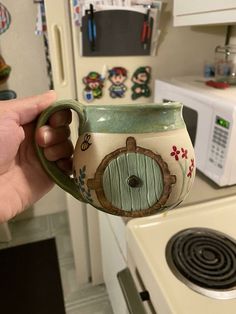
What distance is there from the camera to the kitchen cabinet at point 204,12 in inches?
29.5

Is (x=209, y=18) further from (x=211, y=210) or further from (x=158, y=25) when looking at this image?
(x=211, y=210)

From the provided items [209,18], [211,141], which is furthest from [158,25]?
[211,141]

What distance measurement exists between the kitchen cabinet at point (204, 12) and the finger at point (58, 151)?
59cm

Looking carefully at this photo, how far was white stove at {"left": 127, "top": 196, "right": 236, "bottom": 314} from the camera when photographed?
525 millimetres

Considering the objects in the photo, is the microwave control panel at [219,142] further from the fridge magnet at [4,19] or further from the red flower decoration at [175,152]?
the fridge magnet at [4,19]

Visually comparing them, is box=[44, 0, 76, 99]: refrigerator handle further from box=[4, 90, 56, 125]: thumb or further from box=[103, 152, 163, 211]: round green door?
box=[103, 152, 163, 211]: round green door

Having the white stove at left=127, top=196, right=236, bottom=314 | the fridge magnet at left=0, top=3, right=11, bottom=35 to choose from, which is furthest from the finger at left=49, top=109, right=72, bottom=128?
the fridge magnet at left=0, top=3, right=11, bottom=35

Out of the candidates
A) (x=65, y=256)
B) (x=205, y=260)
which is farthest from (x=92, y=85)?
(x=65, y=256)

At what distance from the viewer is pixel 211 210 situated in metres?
0.76

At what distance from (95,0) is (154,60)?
12.0 inches

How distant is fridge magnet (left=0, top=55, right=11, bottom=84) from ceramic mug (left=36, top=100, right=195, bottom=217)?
1.33 meters

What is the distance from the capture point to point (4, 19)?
146 centimetres

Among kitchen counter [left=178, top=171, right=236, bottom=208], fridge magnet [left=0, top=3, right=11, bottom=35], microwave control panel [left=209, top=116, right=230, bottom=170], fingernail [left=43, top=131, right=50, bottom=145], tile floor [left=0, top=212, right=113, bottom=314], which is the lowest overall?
tile floor [left=0, top=212, right=113, bottom=314]

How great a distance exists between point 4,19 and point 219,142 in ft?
4.31
